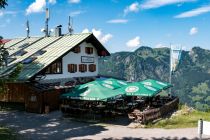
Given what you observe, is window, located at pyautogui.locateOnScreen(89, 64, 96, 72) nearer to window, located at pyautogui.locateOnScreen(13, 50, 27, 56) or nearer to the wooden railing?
window, located at pyautogui.locateOnScreen(13, 50, 27, 56)

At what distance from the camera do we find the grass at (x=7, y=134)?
2106 centimetres

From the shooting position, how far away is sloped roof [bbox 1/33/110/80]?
33.0 metres

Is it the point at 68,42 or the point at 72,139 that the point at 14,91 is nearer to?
the point at 68,42

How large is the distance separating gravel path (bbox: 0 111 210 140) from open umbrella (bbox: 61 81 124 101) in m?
1.98

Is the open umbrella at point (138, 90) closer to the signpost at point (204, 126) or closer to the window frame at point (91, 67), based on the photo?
the signpost at point (204, 126)

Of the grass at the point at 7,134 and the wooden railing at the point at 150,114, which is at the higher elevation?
the wooden railing at the point at 150,114

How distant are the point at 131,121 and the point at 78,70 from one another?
598 inches

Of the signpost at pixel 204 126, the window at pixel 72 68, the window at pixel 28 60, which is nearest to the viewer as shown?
the signpost at pixel 204 126

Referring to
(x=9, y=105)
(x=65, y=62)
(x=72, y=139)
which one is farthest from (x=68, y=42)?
(x=72, y=139)

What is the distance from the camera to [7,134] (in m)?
22.1

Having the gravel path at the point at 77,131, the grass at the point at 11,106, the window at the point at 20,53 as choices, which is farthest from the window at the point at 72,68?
the gravel path at the point at 77,131

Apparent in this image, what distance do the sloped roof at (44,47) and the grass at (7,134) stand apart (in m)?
8.35

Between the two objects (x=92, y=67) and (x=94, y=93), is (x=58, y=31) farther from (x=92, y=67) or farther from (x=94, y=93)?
(x=94, y=93)

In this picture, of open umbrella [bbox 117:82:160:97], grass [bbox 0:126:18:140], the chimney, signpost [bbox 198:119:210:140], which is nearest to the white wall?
the chimney
